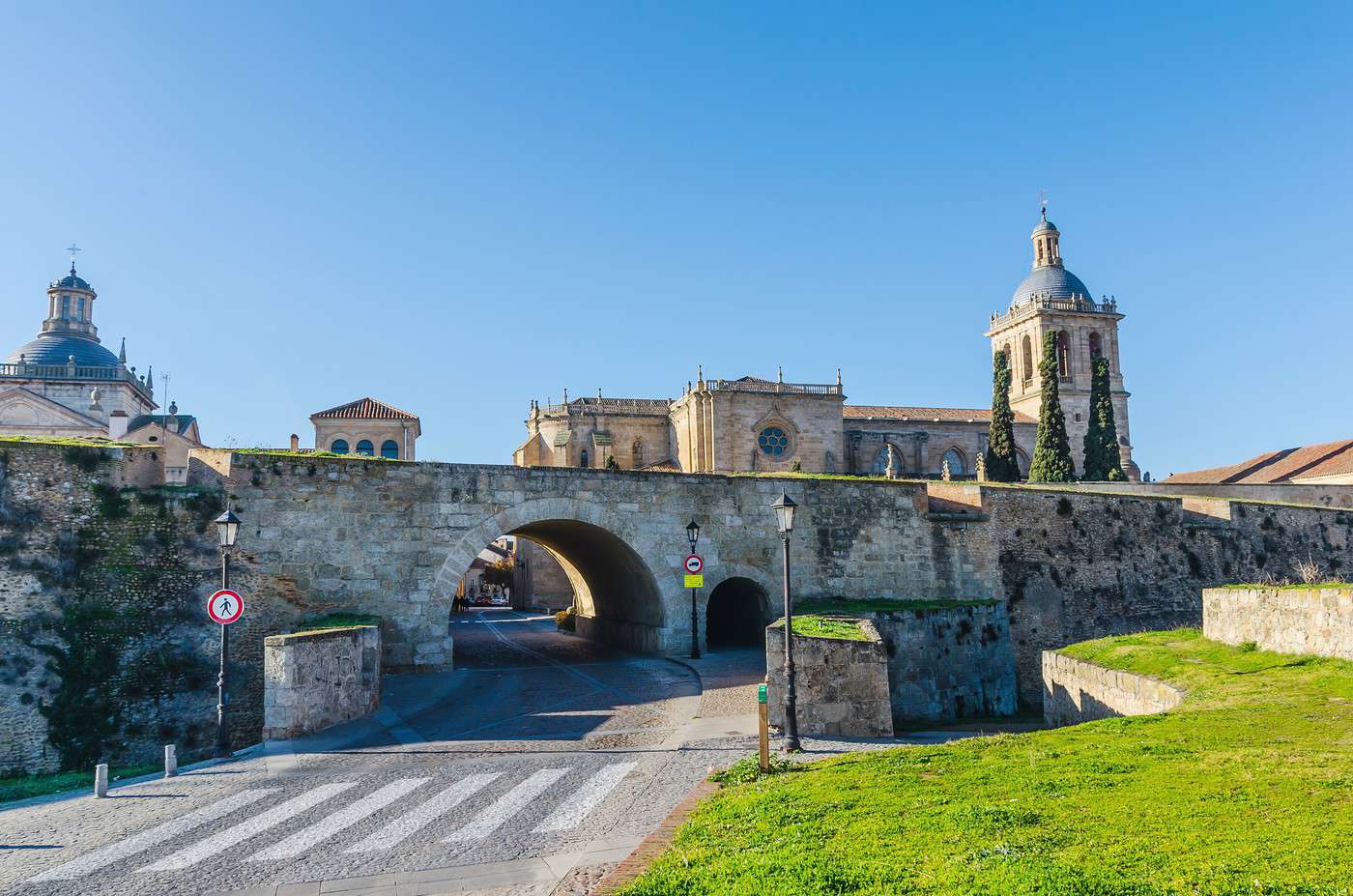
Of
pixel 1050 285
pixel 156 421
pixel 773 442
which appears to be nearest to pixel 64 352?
pixel 156 421

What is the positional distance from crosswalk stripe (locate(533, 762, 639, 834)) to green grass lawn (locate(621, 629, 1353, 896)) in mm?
1483

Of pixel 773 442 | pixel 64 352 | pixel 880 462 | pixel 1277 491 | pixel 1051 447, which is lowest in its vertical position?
pixel 1277 491

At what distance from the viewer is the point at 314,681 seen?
14.7 meters

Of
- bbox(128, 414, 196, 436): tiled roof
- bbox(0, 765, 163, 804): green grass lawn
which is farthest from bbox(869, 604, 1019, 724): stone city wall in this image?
bbox(128, 414, 196, 436): tiled roof

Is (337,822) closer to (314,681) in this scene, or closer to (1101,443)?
(314,681)

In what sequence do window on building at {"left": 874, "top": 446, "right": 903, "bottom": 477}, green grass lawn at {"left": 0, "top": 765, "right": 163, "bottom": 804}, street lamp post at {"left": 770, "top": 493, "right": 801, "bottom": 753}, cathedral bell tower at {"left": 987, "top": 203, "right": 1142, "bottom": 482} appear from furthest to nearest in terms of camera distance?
cathedral bell tower at {"left": 987, "top": 203, "right": 1142, "bottom": 482} → window on building at {"left": 874, "top": 446, "right": 903, "bottom": 477} → street lamp post at {"left": 770, "top": 493, "right": 801, "bottom": 753} → green grass lawn at {"left": 0, "top": 765, "right": 163, "bottom": 804}

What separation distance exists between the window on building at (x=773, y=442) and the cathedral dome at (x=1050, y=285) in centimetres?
2902

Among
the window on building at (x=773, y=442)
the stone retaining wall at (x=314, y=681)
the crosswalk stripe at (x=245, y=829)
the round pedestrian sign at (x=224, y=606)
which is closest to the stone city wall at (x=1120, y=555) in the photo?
the stone retaining wall at (x=314, y=681)

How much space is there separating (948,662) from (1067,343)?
5338 centimetres

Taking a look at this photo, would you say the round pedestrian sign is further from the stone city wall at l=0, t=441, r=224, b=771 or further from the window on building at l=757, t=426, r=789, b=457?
the window on building at l=757, t=426, r=789, b=457

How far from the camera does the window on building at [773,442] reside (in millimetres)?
51625

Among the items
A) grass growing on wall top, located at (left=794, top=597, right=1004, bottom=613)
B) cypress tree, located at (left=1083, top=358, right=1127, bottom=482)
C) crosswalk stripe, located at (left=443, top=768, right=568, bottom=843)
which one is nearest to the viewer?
crosswalk stripe, located at (left=443, top=768, right=568, bottom=843)

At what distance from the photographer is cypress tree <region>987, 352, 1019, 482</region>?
46.8m

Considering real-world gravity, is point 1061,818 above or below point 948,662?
above
